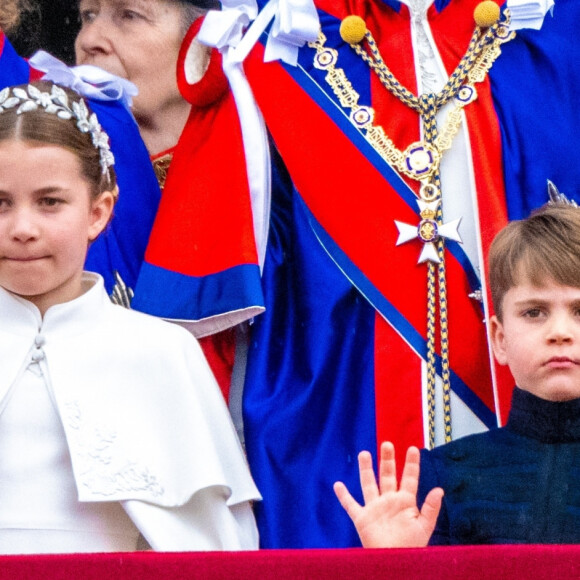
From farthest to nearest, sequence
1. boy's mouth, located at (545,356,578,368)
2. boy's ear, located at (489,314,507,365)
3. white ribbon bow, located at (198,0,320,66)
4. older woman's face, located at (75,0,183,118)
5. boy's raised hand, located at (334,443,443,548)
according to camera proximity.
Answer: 1. older woman's face, located at (75,0,183,118)
2. white ribbon bow, located at (198,0,320,66)
3. boy's ear, located at (489,314,507,365)
4. boy's mouth, located at (545,356,578,368)
5. boy's raised hand, located at (334,443,443,548)

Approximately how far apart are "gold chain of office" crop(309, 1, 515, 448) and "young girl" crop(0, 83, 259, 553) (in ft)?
1.53

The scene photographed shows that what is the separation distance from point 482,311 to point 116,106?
0.75 metres

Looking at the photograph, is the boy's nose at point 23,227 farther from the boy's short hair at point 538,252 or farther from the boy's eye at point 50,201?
the boy's short hair at point 538,252

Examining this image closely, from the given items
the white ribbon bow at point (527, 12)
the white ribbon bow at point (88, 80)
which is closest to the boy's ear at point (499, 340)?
the white ribbon bow at point (527, 12)

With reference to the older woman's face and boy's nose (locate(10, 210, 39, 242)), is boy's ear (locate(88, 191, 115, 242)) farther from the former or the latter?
the older woman's face

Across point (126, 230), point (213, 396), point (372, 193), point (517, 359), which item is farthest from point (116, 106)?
point (517, 359)

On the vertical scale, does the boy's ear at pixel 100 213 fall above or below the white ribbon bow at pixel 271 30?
below

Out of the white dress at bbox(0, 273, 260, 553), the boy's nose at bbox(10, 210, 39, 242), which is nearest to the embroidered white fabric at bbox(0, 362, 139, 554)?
the white dress at bbox(0, 273, 260, 553)

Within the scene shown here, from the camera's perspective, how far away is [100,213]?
1848 mm

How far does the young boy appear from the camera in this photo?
1.51 meters

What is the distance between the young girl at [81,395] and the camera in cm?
168

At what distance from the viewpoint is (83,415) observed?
170 centimetres

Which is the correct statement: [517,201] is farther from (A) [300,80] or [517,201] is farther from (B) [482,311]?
(A) [300,80]

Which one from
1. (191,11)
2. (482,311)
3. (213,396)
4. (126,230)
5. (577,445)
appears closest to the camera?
(577,445)
